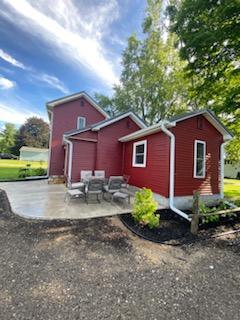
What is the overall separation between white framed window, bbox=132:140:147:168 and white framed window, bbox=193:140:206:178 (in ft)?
8.07

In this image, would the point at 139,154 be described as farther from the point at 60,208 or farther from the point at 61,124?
the point at 61,124

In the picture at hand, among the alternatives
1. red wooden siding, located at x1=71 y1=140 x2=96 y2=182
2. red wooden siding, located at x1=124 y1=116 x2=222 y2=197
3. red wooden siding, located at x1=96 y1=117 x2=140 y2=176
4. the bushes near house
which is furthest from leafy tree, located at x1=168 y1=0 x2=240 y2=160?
the bushes near house

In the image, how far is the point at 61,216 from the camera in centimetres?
587

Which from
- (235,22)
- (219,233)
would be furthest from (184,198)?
(235,22)

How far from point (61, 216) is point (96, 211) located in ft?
4.35

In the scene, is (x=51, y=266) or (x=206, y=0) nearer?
(x=51, y=266)

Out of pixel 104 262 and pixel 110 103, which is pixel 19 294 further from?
pixel 110 103

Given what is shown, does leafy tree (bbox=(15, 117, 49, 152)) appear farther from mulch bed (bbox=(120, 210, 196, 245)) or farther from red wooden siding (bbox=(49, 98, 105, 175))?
mulch bed (bbox=(120, 210, 196, 245))

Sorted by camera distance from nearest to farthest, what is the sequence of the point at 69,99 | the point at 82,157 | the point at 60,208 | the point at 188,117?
1. the point at 60,208
2. the point at 188,117
3. the point at 82,157
4. the point at 69,99

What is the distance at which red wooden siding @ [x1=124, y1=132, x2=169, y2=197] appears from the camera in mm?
7688

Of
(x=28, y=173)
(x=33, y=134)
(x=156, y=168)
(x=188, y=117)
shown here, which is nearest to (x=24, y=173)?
(x=28, y=173)

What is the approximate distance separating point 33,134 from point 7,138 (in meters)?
8.26

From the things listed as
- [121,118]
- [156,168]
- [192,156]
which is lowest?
[156,168]

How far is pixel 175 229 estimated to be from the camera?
542 centimetres
